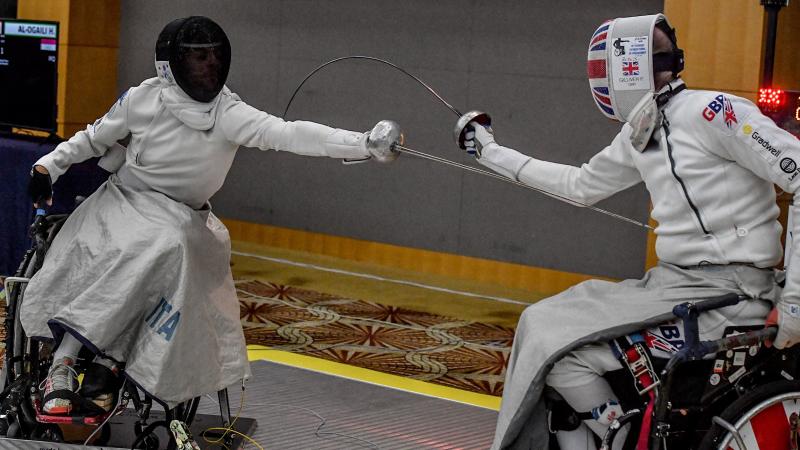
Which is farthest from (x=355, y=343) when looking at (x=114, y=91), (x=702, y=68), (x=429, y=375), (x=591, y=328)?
(x=114, y=91)

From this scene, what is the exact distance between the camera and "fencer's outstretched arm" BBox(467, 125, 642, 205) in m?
2.87

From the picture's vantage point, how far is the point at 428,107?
662cm

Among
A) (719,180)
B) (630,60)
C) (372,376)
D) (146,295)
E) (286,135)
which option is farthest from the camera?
(372,376)

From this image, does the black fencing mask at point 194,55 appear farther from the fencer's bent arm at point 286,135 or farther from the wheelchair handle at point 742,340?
the wheelchair handle at point 742,340

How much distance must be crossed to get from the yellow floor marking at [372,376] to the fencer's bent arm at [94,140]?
4.31ft

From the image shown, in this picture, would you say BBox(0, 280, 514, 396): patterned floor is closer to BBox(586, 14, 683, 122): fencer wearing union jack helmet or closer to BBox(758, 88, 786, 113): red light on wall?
BBox(758, 88, 786, 113): red light on wall

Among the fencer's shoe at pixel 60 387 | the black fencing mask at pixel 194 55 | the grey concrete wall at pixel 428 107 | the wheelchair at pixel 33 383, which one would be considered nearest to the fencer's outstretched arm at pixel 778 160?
the black fencing mask at pixel 194 55

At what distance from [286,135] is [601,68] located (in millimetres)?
888

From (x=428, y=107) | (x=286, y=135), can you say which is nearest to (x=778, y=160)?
(x=286, y=135)

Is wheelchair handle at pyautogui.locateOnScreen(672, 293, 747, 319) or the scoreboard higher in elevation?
the scoreboard

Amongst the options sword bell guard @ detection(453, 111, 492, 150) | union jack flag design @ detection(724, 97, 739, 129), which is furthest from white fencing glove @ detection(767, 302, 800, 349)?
sword bell guard @ detection(453, 111, 492, 150)

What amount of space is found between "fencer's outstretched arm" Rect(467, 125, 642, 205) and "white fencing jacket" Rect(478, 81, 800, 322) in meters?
0.12

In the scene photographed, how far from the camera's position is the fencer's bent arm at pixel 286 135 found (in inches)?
122

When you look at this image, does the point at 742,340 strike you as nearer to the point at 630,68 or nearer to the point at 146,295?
the point at 630,68
